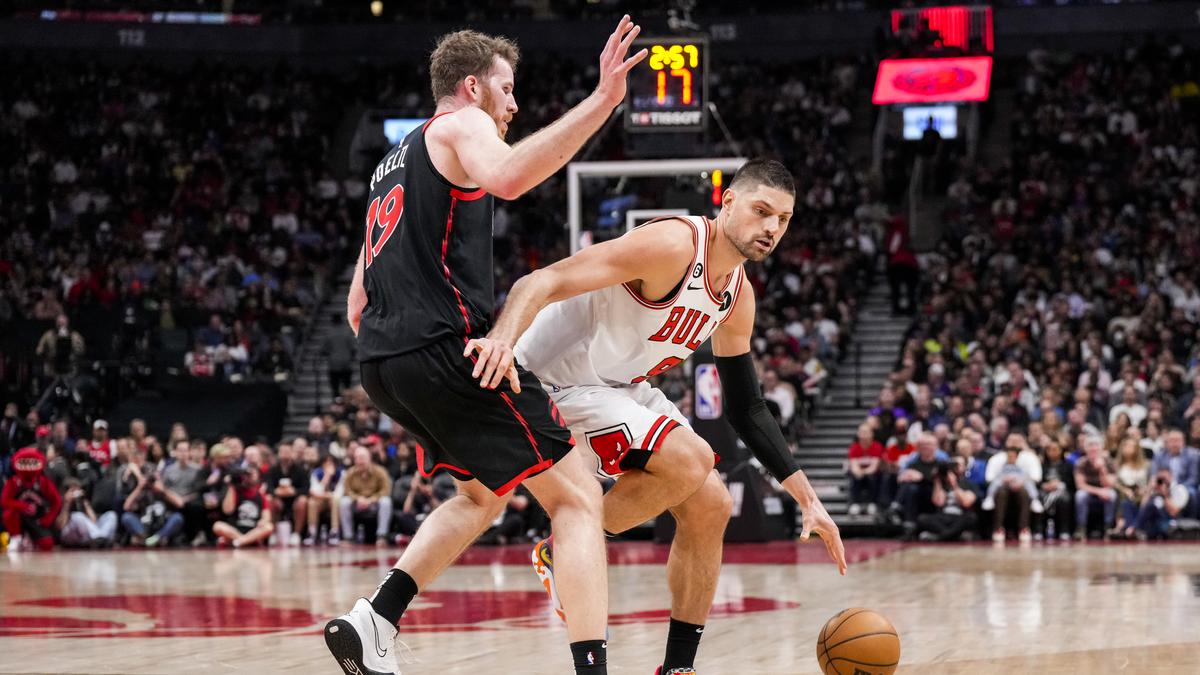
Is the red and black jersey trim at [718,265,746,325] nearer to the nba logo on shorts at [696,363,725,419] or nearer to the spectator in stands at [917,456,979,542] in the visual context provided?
the nba logo on shorts at [696,363,725,419]

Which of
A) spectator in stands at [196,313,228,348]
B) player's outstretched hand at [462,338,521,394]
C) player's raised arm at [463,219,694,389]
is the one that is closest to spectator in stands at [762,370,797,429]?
spectator in stands at [196,313,228,348]

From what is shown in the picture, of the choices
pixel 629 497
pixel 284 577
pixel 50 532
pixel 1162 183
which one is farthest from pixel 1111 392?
pixel 629 497

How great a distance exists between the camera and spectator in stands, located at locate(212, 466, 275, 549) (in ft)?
53.0

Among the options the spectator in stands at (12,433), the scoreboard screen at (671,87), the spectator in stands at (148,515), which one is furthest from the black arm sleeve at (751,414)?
the spectator in stands at (12,433)

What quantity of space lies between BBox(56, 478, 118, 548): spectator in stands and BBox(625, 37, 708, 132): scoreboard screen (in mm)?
7500

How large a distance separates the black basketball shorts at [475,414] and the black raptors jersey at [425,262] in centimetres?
6

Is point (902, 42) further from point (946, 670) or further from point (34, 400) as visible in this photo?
point (946, 670)

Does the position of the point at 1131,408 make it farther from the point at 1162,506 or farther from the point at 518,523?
the point at 518,523

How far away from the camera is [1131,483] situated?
15.4 meters

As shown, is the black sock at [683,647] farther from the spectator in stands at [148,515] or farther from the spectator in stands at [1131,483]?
the spectator in stands at [148,515]

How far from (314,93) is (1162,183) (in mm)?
15371

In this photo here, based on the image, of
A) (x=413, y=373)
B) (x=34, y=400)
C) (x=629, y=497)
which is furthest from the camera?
(x=34, y=400)

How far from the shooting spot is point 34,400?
800 inches

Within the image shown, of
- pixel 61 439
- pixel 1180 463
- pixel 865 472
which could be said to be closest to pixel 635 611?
pixel 865 472
